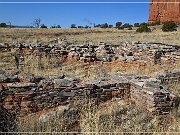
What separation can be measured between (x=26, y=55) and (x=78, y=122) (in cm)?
1188

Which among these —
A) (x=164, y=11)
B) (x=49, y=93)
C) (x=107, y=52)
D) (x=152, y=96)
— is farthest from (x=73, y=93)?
(x=164, y=11)

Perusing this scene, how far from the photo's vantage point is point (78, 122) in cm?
706

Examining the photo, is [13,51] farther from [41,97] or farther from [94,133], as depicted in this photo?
[94,133]

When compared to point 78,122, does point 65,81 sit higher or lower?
higher

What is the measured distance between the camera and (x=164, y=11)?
10831cm

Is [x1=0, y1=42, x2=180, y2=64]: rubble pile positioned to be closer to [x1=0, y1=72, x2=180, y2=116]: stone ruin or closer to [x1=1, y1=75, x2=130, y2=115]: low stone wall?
[x1=0, y1=72, x2=180, y2=116]: stone ruin

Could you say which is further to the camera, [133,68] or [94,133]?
[133,68]

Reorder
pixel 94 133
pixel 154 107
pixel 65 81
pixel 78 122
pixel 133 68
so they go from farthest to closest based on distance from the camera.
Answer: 1. pixel 133 68
2. pixel 65 81
3. pixel 154 107
4. pixel 78 122
5. pixel 94 133

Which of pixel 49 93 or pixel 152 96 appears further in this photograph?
pixel 152 96

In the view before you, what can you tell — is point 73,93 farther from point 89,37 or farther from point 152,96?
point 89,37

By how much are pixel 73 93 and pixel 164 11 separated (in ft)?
344

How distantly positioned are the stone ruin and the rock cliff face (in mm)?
96870

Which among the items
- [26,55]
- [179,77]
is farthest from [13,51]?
[179,77]

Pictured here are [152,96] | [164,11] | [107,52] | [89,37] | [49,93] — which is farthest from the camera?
[164,11]
